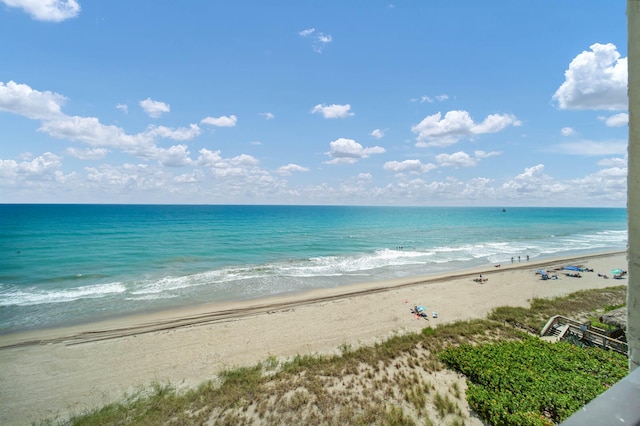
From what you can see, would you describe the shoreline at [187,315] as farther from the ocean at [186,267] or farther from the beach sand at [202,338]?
the ocean at [186,267]

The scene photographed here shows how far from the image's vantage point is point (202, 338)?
55.2 feet

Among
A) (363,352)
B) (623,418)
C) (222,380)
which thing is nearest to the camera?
(623,418)

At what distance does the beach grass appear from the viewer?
9.60 meters

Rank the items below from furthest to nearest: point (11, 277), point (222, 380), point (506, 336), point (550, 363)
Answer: point (11, 277)
point (506, 336)
point (222, 380)
point (550, 363)

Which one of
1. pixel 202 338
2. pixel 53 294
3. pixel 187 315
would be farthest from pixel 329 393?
pixel 53 294

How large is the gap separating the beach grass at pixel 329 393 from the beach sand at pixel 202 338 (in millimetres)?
1325

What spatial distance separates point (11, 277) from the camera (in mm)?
28500

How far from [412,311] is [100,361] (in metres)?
18.3

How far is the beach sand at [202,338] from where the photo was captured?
1260cm

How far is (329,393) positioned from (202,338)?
9.33 m

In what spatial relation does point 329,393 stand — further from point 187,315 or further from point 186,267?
point 186,267

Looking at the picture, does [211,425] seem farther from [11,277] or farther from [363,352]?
[11,277]

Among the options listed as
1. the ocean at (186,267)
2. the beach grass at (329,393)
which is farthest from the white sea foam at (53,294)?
the beach grass at (329,393)

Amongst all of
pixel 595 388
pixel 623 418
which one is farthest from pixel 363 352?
pixel 623 418
